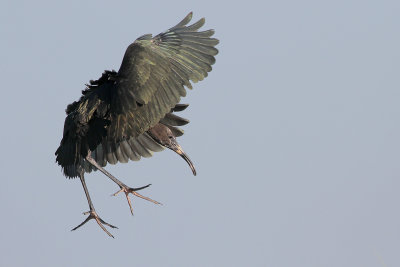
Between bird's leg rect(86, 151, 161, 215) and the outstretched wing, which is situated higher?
the outstretched wing

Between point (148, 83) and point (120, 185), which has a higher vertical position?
point (148, 83)

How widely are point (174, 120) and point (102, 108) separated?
1.29 m

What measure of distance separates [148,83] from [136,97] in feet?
0.67

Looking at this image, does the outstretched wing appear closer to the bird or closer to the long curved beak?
the bird

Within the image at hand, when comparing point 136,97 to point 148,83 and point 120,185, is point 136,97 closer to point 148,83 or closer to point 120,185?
point 148,83

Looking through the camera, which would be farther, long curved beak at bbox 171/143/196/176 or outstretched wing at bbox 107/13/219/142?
long curved beak at bbox 171/143/196/176

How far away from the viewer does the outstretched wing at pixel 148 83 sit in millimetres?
11492

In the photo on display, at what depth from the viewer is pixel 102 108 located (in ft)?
38.3

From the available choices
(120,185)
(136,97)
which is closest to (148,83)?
(136,97)

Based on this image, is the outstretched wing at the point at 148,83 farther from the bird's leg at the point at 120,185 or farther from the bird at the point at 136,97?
the bird's leg at the point at 120,185

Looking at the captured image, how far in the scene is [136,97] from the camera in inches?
451

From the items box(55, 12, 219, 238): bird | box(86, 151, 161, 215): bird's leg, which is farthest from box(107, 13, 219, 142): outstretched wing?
box(86, 151, 161, 215): bird's leg

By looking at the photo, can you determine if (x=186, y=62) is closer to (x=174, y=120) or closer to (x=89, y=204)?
(x=174, y=120)

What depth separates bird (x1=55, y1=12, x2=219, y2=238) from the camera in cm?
1153
